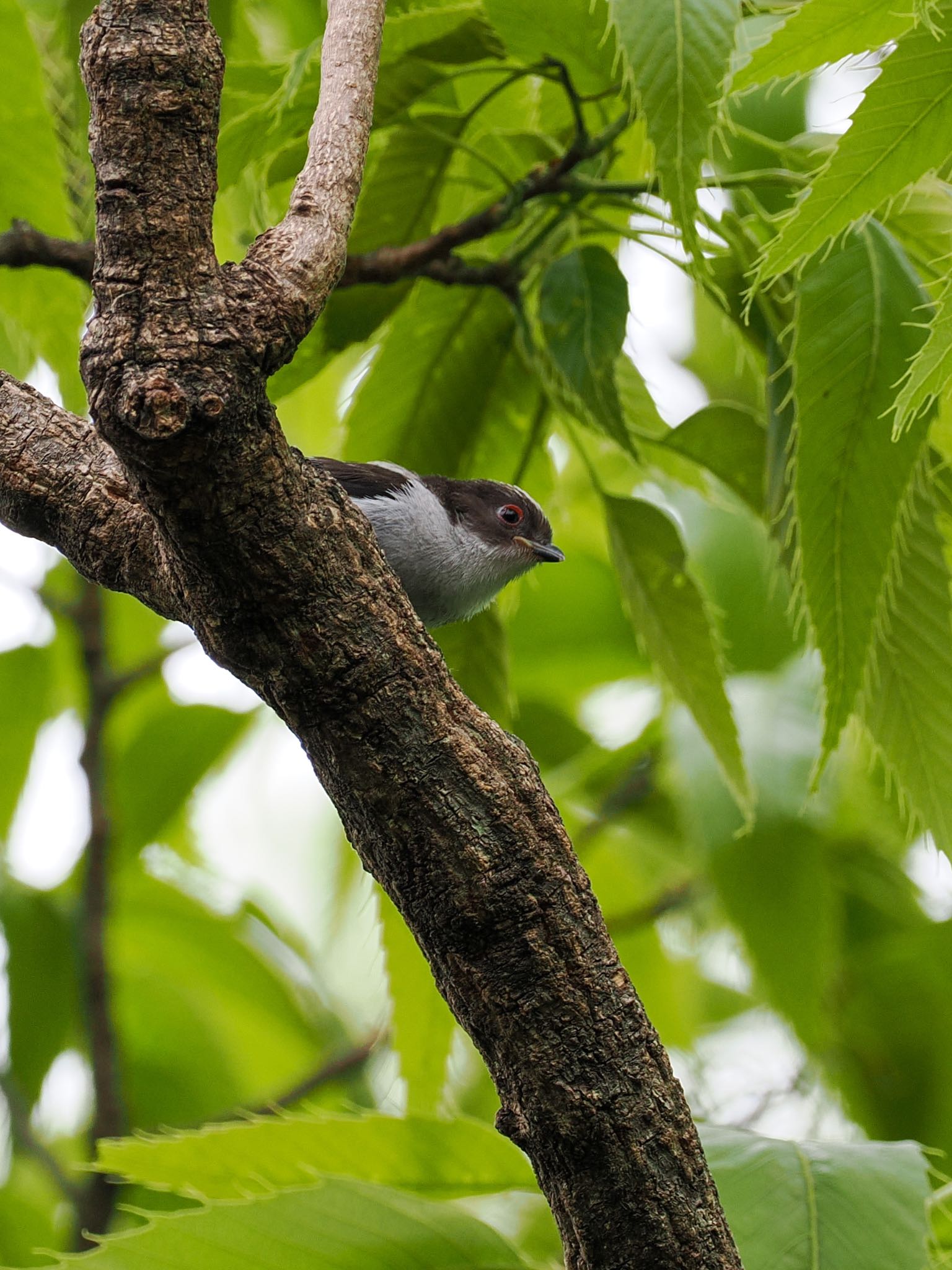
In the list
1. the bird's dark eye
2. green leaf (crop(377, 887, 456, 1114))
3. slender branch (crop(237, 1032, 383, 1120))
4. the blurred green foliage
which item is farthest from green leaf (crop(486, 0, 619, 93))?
slender branch (crop(237, 1032, 383, 1120))

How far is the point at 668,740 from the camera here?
459 cm

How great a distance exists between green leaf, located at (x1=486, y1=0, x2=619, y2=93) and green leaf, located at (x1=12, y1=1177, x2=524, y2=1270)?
218 centimetres

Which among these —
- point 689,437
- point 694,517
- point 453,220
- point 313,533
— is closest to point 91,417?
point 313,533

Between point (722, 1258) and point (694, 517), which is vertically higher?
point (694, 517)

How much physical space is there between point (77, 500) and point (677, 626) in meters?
1.44

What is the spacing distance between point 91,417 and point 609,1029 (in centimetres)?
101

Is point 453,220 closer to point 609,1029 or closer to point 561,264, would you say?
point 561,264

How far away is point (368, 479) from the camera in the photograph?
3.57 metres

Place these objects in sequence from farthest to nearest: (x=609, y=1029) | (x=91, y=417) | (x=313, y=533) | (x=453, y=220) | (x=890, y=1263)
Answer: (x=453, y=220)
(x=890, y=1263)
(x=609, y=1029)
(x=313, y=533)
(x=91, y=417)

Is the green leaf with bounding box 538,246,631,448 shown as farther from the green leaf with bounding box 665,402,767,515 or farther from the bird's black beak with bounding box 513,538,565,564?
the bird's black beak with bounding box 513,538,565,564

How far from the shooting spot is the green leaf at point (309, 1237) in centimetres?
243

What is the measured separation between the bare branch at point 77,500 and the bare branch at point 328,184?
0.51 metres

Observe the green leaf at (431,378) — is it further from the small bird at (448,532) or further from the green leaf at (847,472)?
the green leaf at (847,472)

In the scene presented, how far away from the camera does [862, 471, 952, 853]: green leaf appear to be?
265 cm
